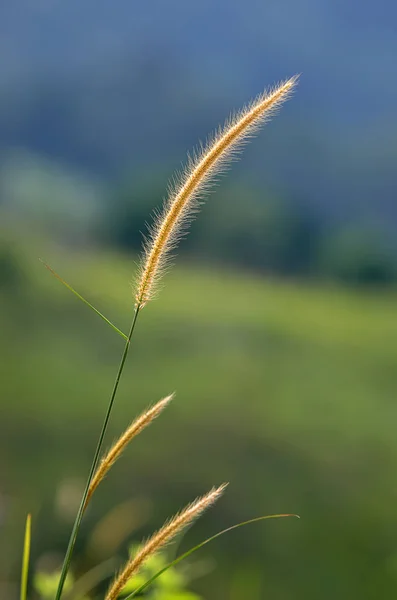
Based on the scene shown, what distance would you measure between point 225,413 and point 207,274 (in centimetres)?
38

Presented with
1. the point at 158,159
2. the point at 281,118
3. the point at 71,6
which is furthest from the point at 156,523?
the point at 71,6

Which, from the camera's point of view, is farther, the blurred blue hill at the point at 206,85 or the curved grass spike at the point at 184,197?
the blurred blue hill at the point at 206,85

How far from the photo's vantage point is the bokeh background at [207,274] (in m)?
1.31

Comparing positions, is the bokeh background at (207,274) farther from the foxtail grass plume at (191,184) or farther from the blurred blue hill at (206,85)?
the foxtail grass plume at (191,184)

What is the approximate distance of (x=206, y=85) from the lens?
158 centimetres

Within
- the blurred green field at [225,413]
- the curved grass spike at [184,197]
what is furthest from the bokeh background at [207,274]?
the curved grass spike at [184,197]

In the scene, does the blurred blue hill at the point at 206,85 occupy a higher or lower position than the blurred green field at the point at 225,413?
higher

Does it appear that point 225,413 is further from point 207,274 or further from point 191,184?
point 191,184

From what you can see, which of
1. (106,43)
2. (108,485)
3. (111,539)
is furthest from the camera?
(106,43)

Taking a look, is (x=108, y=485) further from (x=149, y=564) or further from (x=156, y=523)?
(x=149, y=564)

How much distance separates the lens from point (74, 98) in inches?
64.1

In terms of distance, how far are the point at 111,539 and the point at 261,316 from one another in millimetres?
663

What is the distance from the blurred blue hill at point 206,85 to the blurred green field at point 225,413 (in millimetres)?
305

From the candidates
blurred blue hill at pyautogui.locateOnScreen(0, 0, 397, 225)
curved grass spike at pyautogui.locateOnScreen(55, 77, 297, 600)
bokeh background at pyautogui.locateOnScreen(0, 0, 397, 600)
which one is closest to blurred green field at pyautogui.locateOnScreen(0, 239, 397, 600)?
bokeh background at pyautogui.locateOnScreen(0, 0, 397, 600)
